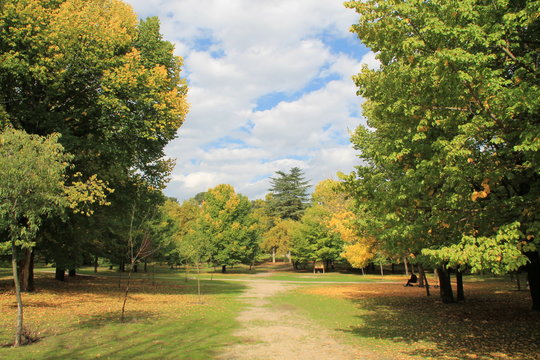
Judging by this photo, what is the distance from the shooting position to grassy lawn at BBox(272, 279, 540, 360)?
9359 millimetres

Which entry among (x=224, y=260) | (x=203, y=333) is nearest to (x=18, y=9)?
(x=203, y=333)

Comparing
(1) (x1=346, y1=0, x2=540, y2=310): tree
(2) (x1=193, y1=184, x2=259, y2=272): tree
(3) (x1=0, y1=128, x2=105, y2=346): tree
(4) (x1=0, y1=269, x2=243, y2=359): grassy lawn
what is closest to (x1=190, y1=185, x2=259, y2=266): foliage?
(2) (x1=193, y1=184, x2=259, y2=272): tree

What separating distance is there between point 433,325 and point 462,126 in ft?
29.4

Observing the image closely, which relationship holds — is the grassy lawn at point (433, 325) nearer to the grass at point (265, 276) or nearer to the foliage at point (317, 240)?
the grass at point (265, 276)

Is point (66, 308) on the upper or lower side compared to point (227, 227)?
lower

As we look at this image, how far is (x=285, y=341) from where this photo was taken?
1026 cm

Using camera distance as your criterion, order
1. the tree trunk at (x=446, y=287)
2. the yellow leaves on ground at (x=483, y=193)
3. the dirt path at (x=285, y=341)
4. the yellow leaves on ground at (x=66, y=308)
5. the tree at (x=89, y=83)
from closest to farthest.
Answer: the yellow leaves on ground at (x=483, y=193), the dirt path at (x=285, y=341), the yellow leaves on ground at (x=66, y=308), the tree at (x=89, y=83), the tree trunk at (x=446, y=287)

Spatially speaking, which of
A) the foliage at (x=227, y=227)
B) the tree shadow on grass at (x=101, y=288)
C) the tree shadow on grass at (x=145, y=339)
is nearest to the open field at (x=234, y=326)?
the tree shadow on grass at (x=145, y=339)

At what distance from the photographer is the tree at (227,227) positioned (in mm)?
51156

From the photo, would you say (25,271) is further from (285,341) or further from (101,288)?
(285,341)

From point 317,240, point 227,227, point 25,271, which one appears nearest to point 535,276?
point 25,271

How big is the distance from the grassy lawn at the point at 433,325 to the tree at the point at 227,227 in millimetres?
31570

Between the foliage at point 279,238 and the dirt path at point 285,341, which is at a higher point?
the foliage at point 279,238

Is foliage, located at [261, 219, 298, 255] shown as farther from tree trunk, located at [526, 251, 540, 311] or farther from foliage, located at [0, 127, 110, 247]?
foliage, located at [0, 127, 110, 247]
